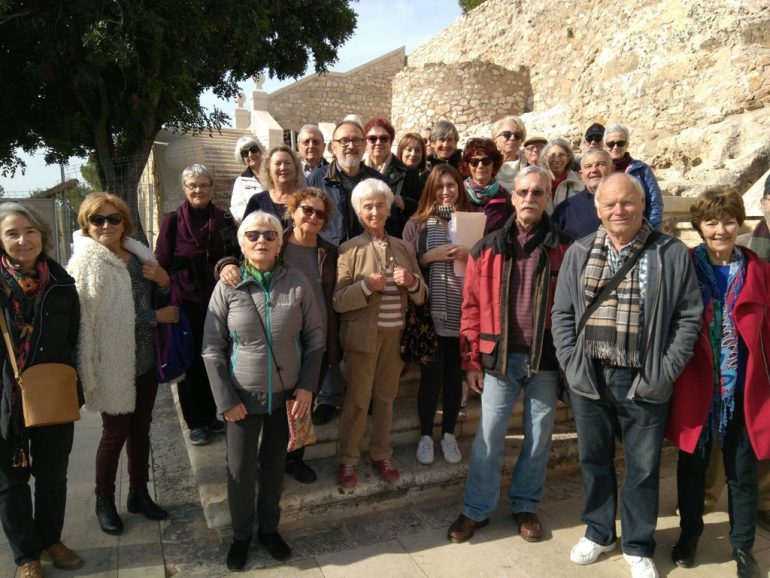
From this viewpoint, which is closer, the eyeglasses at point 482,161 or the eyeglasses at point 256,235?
the eyeglasses at point 256,235

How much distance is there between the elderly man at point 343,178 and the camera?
10.9ft

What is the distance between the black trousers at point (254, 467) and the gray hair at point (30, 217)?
4.29 ft

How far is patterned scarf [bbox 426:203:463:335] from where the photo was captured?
3065 mm

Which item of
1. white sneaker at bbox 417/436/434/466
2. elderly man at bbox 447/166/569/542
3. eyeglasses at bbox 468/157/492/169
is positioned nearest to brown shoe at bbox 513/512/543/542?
elderly man at bbox 447/166/569/542

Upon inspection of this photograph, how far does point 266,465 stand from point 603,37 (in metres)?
15.5

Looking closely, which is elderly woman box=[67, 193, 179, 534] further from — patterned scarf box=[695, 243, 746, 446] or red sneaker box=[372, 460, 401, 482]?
patterned scarf box=[695, 243, 746, 446]

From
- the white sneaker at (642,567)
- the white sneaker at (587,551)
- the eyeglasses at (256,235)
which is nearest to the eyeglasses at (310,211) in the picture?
the eyeglasses at (256,235)

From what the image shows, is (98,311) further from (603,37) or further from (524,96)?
(524,96)

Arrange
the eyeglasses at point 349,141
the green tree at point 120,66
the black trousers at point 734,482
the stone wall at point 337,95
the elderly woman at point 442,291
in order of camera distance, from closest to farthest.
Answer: the black trousers at point 734,482
the elderly woman at point 442,291
the eyeglasses at point 349,141
the green tree at point 120,66
the stone wall at point 337,95

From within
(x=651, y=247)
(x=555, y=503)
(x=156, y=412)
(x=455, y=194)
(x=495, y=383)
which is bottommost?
(x=555, y=503)

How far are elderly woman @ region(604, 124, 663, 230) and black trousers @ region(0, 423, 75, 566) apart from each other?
12.8ft

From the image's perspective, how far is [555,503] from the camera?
3240 millimetres

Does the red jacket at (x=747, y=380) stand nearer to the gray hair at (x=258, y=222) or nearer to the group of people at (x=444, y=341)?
the group of people at (x=444, y=341)

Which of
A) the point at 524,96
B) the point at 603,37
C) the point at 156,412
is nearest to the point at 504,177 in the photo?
the point at 156,412
